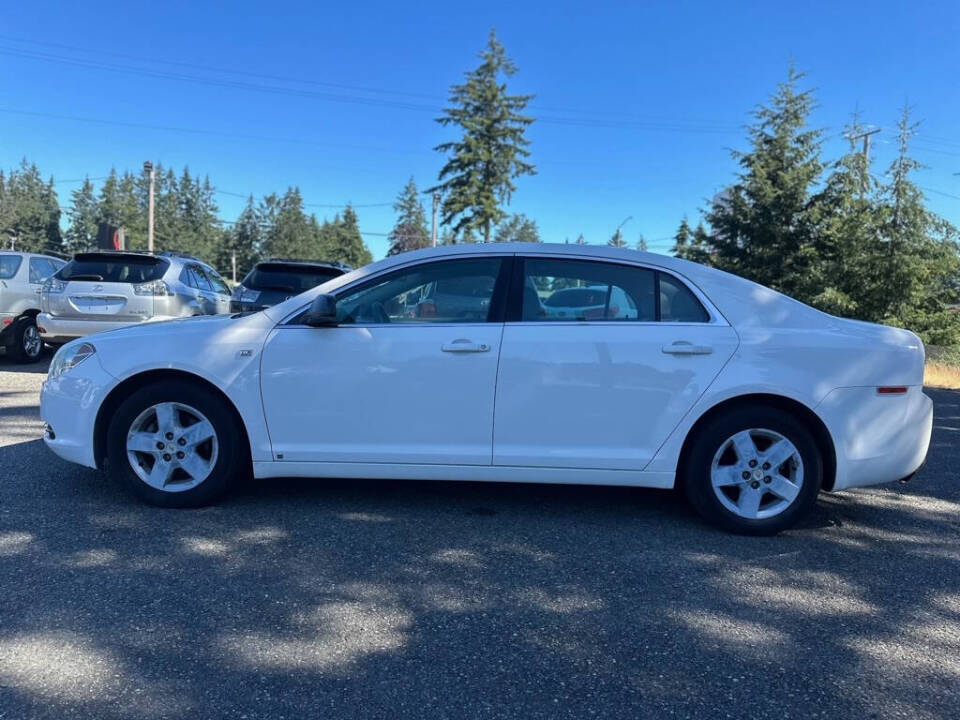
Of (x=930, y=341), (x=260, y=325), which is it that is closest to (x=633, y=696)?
(x=260, y=325)

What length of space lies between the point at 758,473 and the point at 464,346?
5.81 feet

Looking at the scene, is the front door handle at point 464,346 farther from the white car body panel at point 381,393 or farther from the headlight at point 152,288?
the headlight at point 152,288

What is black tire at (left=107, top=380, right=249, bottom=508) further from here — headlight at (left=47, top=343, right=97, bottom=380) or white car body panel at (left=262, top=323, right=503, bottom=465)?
headlight at (left=47, top=343, right=97, bottom=380)

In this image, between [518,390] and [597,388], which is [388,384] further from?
[597,388]

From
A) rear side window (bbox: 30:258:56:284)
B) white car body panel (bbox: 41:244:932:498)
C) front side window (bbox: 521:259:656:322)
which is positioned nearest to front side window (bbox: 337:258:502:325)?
white car body panel (bbox: 41:244:932:498)

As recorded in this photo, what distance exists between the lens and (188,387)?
390 cm

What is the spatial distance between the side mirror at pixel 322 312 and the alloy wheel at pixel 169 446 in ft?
2.89

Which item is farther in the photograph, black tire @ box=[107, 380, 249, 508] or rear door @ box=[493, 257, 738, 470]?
black tire @ box=[107, 380, 249, 508]

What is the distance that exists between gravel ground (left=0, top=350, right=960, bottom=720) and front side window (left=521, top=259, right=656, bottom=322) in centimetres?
122

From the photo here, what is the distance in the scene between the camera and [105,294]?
346 inches

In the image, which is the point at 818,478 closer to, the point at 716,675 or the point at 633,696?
the point at 716,675

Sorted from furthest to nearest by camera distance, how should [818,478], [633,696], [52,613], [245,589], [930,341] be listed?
[930,341] < [818,478] < [245,589] < [52,613] < [633,696]

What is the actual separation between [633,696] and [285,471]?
234 centimetres

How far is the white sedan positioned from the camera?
3707 mm
